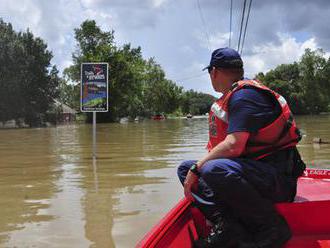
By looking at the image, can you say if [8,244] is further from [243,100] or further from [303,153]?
[303,153]

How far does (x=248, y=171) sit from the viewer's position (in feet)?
9.80

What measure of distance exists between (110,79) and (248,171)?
82.7 m

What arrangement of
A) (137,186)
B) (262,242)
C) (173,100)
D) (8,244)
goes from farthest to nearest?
1. (173,100)
2. (137,186)
3. (8,244)
4. (262,242)

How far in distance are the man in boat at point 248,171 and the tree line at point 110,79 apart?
65.8m

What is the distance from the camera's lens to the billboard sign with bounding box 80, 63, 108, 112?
1675cm

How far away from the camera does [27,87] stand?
226ft

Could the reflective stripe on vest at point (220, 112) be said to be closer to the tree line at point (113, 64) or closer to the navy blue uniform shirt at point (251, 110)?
the navy blue uniform shirt at point (251, 110)

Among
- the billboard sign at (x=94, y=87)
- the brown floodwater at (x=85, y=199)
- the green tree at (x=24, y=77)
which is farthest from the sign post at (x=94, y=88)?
the green tree at (x=24, y=77)

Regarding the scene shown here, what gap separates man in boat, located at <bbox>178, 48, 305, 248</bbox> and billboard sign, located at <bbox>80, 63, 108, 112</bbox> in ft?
45.2

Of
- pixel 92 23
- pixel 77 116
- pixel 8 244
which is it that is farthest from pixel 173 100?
pixel 8 244

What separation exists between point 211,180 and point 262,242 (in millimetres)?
436

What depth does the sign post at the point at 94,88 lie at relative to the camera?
16.8m

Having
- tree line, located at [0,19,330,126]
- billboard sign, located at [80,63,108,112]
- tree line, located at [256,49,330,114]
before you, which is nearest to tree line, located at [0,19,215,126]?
tree line, located at [0,19,330,126]

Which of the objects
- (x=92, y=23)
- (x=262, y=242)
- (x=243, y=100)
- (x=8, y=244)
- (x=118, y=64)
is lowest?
(x=8, y=244)
